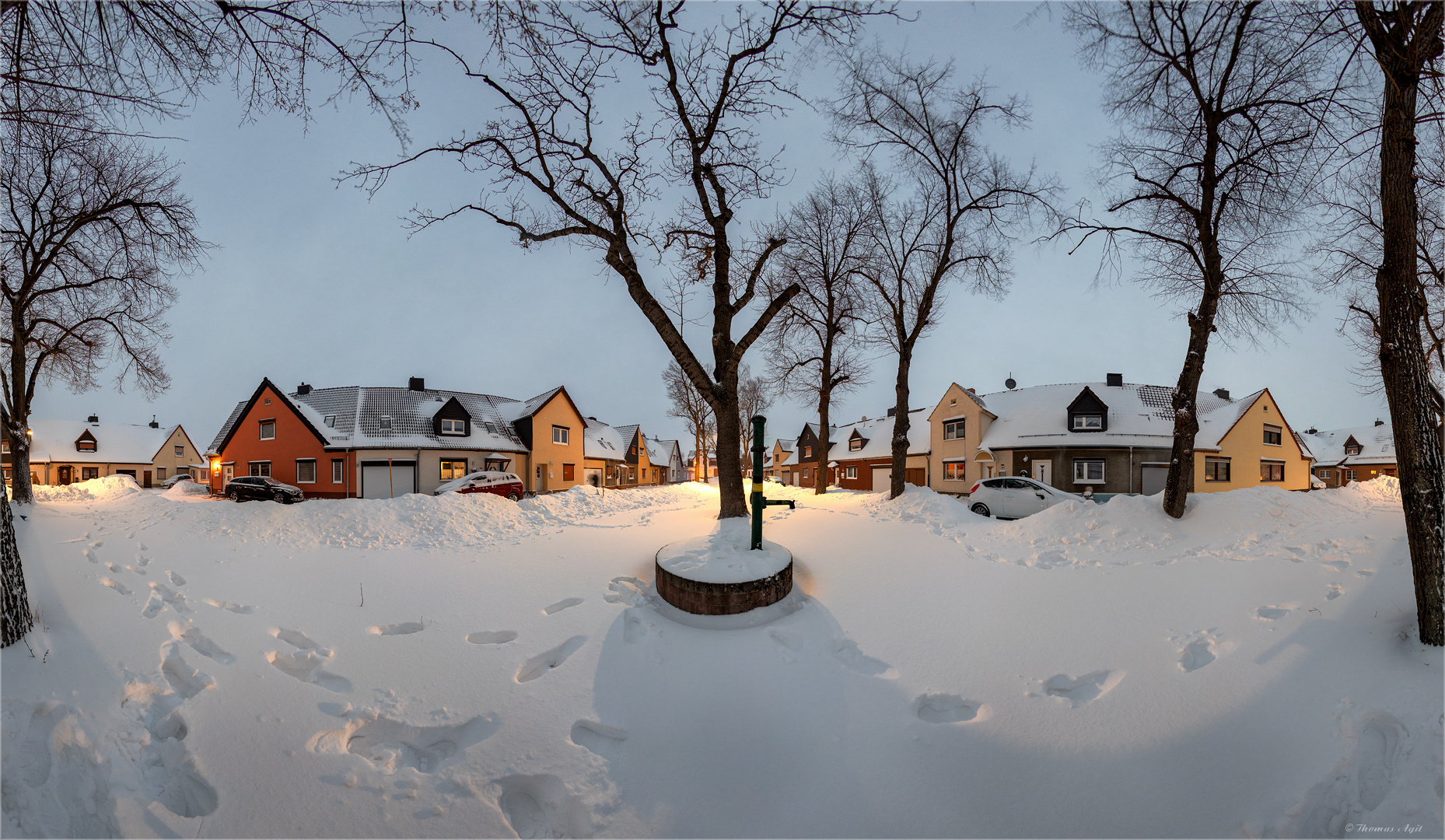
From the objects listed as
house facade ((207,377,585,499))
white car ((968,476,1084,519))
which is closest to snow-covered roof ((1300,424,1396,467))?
white car ((968,476,1084,519))

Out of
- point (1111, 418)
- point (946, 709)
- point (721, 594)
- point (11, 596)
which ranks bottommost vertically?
point (946, 709)

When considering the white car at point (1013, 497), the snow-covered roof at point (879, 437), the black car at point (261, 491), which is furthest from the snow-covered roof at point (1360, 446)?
the black car at point (261, 491)

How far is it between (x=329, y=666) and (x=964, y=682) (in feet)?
16.9

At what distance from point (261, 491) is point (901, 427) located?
85.8 ft

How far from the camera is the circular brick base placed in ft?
17.9

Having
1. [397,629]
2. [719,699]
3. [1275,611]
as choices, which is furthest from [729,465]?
[1275,611]

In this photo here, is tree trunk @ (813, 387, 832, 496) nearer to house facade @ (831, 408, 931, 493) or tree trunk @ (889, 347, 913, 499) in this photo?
tree trunk @ (889, 347, 913, 499)

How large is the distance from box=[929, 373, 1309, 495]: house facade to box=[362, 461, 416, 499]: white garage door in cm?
2983

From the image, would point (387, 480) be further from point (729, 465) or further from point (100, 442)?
point (100, 442)

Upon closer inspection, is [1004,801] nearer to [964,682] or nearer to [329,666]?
[964,682]

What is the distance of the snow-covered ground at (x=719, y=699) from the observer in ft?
9.73

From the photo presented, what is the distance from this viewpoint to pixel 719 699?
415cm

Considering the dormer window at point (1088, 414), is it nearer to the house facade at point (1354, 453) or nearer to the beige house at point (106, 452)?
the house facade at point (1354, 453)

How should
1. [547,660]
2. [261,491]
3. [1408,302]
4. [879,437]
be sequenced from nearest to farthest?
[1408,302], [547,660], [261,491], [879,437]
